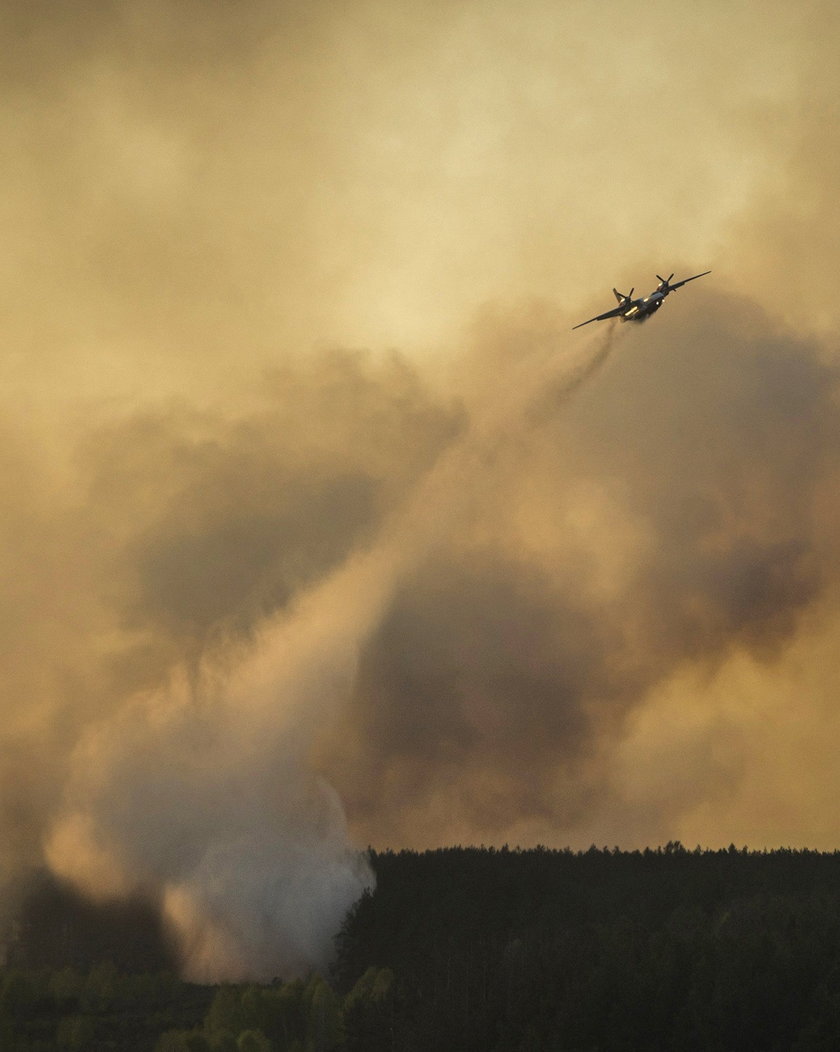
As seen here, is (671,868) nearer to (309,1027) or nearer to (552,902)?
(552,902)

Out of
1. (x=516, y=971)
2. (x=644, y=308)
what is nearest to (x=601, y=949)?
(x=516, y=971)

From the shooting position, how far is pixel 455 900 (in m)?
171

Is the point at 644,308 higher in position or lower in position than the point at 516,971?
higher

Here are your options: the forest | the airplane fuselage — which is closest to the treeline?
the forest

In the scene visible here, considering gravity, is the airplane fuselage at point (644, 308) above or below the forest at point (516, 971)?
above

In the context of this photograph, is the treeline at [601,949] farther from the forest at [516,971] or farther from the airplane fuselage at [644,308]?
the airplane fuselage at [644,308]

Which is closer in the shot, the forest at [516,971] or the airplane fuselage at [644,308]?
the forest at [516,971]

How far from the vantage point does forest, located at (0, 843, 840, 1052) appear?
111 metres

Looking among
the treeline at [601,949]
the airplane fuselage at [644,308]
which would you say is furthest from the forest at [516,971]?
the airplane fuselage at [644,308]

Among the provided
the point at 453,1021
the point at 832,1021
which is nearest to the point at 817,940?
the point at 832,1021

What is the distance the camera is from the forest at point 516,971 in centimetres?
11094

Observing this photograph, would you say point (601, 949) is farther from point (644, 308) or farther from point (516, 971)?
point (644, 308)

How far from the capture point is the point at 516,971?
5039 inches

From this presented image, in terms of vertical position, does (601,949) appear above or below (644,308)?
below
